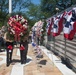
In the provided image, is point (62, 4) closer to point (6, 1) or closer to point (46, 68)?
point (6, 1)

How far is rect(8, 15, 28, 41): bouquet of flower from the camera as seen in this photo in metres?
10.1

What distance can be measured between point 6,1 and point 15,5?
257cm

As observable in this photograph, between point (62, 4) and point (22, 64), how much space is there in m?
39.1

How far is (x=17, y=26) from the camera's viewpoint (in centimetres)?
1024

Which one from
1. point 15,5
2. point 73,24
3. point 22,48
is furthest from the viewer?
point 15,5

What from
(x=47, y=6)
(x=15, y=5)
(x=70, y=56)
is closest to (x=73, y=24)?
(x=70, y=56)

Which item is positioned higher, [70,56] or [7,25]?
[7,25]

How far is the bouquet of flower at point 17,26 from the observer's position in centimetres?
1011

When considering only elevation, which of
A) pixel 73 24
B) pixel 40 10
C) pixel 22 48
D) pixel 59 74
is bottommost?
pixel 59 74

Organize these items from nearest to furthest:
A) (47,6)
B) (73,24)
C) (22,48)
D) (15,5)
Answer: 1. (73,24)
2. (22,48)
3. (47,6)
4. (15,5)

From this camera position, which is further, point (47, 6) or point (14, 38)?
point (47, 6)

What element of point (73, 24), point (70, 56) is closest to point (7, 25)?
point (70, 56)

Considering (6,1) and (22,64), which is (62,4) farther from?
(22,64)

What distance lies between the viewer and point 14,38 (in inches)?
398
